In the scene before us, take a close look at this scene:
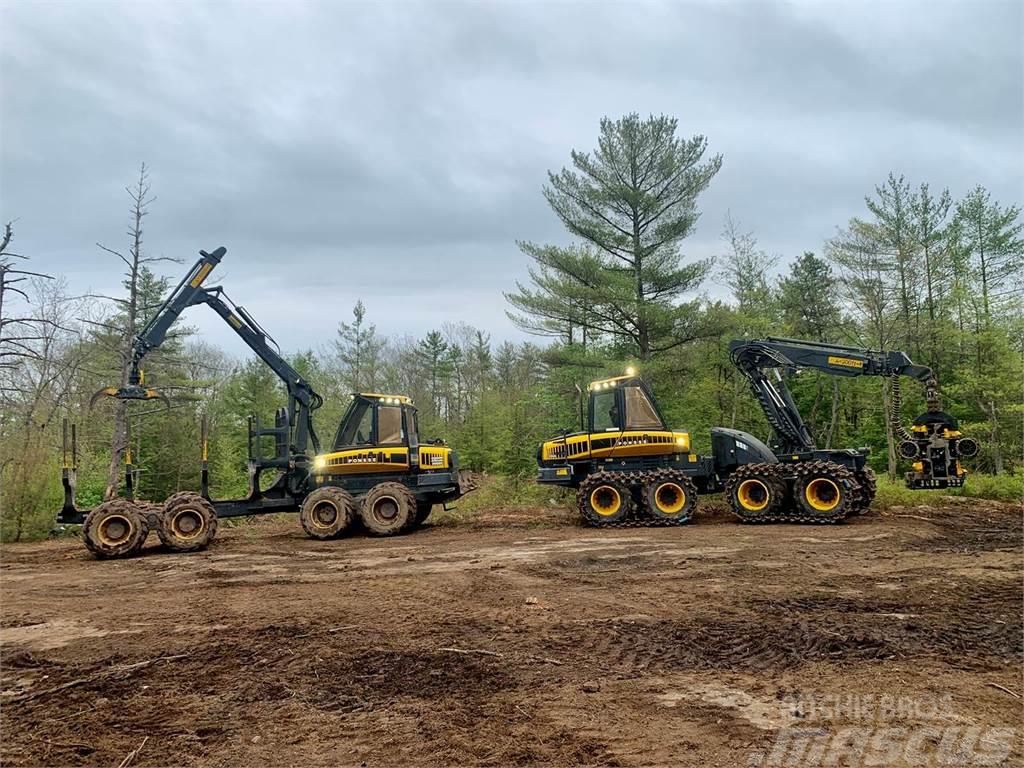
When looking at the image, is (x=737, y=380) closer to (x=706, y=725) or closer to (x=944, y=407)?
(x=944, y=407)

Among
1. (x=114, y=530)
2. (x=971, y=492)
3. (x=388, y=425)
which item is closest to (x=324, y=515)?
(x=388, y=425)

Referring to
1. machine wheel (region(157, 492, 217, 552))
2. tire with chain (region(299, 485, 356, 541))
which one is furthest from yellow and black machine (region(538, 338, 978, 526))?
machine wheel (region(157, 492, 217, 552))

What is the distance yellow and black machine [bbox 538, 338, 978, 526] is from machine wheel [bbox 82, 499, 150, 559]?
7.25 meters

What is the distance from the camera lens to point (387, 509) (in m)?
11.4

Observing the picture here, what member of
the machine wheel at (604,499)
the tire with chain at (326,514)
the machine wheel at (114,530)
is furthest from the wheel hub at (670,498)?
the machine wheel at (114,530)

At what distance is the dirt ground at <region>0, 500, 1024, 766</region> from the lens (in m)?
3.18

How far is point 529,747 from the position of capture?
10.0 feet

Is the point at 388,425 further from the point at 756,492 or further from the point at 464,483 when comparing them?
the point at 756,492

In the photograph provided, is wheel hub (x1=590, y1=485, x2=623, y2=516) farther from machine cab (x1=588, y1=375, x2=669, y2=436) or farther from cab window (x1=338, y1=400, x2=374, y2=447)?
cab window (x1=338, y1=400, x2=374, y2=447)

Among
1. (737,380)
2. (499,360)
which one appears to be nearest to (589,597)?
(737,380)

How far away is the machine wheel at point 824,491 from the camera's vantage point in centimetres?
1099

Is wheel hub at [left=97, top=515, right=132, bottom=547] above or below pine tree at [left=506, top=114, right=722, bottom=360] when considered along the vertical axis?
below

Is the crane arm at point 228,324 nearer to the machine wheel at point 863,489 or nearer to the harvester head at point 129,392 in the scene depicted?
the harvester head at point 129,392

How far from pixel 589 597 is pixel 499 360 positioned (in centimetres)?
3220
